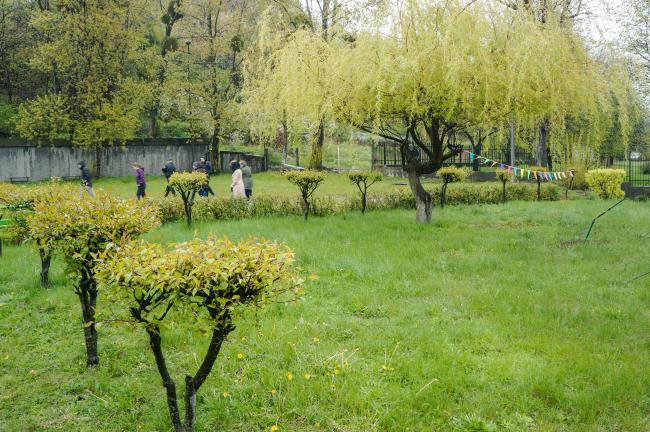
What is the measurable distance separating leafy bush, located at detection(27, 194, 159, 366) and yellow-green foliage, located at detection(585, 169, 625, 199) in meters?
16.7

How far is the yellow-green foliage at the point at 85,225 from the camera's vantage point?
Result: 15.0ft

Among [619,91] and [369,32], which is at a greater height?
[369,32]

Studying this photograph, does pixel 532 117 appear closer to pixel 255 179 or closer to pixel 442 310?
pixel 442 310

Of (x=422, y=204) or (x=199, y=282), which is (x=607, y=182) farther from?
(x=199, y=282)

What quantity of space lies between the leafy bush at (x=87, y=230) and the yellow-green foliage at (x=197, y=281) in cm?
130

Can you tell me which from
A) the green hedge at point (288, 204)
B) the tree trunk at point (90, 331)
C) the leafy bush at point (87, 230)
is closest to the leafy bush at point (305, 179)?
the green hedge at point (288, 204)

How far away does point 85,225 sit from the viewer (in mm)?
4672

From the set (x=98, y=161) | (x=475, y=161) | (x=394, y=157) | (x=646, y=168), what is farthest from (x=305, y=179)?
(x=646, y=168)

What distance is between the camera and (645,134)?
29.8m

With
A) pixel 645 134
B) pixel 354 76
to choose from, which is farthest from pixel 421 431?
pixel 645 134

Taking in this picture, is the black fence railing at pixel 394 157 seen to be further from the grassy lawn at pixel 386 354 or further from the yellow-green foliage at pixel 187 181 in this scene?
the grassy lawn at pixel 386 354

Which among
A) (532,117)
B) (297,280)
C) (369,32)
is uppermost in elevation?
(369,32)

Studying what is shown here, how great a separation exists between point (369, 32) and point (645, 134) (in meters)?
25.7

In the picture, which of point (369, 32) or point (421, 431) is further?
point (369, 32)
